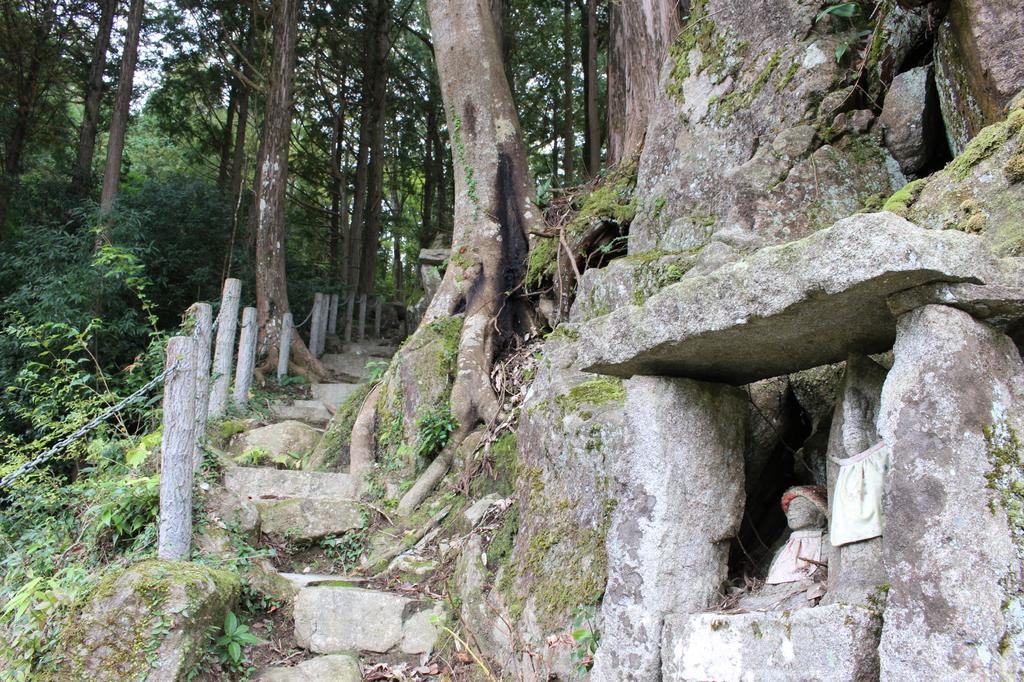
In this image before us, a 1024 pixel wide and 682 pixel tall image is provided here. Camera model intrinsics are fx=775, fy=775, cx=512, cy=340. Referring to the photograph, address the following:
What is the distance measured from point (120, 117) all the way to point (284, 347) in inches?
222

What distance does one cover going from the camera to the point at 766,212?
5.20m

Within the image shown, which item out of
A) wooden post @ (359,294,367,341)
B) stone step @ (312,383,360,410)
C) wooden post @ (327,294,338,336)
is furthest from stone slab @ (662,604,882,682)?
wooden post @ (359,294,367,341)

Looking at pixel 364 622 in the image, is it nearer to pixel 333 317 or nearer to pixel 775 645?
pixel 775 645

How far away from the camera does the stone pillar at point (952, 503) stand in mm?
2145

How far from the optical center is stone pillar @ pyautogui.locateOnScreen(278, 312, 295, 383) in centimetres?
1158

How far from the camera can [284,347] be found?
38.2ft

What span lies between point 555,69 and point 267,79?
28.1 ft

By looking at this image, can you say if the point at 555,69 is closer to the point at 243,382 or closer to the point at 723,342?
the point at 243,382

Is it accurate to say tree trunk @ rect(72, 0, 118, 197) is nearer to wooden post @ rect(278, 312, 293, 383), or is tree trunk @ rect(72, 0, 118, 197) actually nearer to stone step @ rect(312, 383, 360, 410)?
wooden post @ rect(278, 312, 293, 383)

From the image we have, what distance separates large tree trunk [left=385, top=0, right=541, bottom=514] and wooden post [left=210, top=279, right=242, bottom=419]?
7.95 feet

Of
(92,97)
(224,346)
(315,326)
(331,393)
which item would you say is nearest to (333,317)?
(315,326)

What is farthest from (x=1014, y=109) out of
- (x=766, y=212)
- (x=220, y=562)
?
(x=220, y=562)

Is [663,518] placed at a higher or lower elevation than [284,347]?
lower

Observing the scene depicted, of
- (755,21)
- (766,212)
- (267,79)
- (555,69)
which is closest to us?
(766,212)
